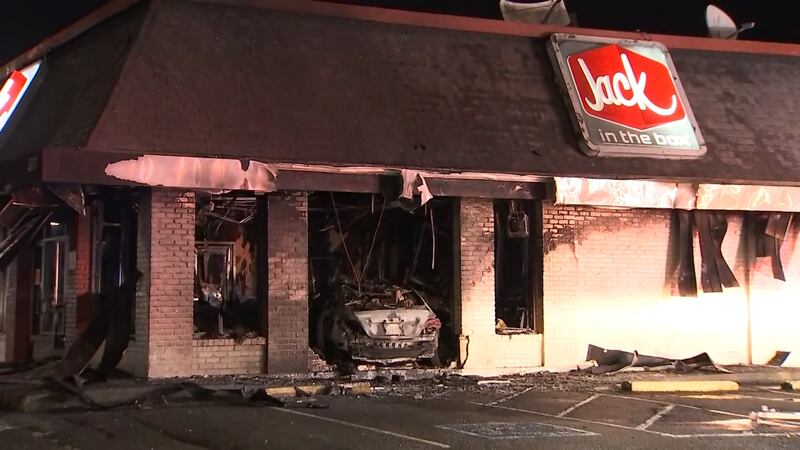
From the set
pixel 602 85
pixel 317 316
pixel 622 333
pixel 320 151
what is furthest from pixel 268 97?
pixel 622 333

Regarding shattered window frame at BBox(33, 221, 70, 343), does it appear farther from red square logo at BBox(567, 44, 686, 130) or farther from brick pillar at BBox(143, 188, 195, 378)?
red square logo at BBox(567, 44, 686, 130)

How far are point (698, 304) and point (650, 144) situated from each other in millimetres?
3199

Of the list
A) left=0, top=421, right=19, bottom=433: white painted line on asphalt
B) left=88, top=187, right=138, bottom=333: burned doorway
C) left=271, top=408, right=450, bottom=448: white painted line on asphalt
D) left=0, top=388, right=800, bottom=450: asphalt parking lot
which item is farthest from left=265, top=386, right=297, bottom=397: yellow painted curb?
left=0, top=421, right=19, bottom=433: white painted line on asphalt

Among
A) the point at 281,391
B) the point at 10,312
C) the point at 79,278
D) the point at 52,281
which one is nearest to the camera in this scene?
the point at 281,391

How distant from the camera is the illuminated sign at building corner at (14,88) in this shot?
51.9 ft

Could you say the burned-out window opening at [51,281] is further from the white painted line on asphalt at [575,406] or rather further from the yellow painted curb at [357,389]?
the white painted line on asphalt at [575,406]

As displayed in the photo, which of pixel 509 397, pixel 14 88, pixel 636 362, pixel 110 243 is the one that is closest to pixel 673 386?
pixel 636 362

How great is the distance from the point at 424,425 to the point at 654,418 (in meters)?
2.99

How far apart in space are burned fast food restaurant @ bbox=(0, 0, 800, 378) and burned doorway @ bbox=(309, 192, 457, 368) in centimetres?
4

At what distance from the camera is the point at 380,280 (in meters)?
15.1

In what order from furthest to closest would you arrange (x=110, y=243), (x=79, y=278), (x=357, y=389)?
(x=110, y=243)
(x=79, y=278)
(x=357, y=389)

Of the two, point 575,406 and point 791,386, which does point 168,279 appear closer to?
point 575,406

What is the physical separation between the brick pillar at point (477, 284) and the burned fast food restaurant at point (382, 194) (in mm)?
41

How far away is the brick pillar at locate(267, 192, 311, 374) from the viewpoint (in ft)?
43.3
